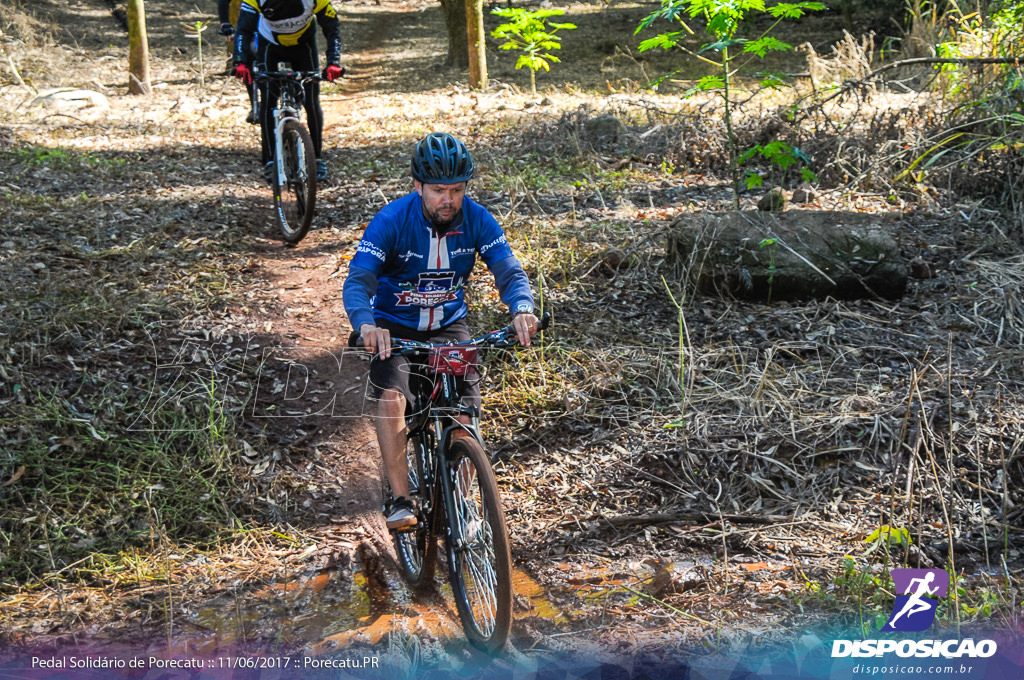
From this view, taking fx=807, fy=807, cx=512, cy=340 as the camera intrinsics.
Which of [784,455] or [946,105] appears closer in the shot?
[784,455]

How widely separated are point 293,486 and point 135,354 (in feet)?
4.96

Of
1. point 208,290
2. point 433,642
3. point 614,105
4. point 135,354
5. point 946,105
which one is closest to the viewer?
point 433,642

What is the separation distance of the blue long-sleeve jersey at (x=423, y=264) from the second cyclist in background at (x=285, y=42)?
12.3ft

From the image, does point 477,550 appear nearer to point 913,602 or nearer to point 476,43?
point 913,602

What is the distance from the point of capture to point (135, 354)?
5.12m

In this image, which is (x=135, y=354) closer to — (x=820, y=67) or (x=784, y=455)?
(x=784, y=455)

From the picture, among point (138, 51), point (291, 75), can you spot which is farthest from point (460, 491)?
point (138, 51)

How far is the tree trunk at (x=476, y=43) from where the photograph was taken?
12.3 metres

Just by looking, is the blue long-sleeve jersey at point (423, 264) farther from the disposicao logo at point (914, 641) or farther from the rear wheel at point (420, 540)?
the disposicao logo at point (914, 641)

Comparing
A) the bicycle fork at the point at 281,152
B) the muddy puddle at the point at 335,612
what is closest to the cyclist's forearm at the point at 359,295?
the muddy puddle at the point at 335,612

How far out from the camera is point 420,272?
3.62m

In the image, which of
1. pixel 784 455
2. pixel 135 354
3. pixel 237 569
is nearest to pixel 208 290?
pixel 135 354

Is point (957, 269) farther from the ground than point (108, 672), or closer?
farther from the ground

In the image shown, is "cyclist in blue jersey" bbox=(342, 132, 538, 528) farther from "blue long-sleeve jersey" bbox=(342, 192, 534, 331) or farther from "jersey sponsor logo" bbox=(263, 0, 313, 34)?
"jersey sponsor logo" bbox=(263, 0, 313, 34)
